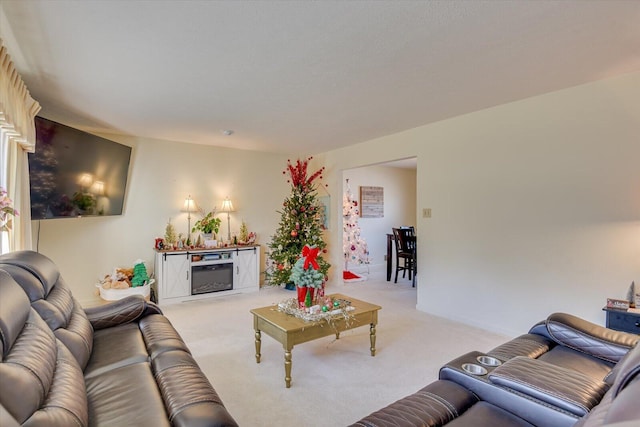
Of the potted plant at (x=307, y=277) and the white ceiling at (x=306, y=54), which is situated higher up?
the white ceiling at (x=306, y=54)

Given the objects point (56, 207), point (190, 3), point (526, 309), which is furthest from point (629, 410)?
point (56, 207)

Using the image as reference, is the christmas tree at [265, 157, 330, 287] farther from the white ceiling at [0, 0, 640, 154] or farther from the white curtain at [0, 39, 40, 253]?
the white curtain at [0, 39, 40, 253]

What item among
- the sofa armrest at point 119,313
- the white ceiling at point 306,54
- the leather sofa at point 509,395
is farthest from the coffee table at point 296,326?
the white ceiling at point 306,54

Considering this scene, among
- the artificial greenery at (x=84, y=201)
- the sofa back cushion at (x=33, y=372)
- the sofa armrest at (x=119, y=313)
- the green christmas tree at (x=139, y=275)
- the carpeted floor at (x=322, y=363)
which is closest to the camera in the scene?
the sofa back cushion at (x=33, y=372)

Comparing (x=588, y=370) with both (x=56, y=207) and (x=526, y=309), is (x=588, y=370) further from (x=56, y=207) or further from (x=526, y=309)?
(x=56, y=207)

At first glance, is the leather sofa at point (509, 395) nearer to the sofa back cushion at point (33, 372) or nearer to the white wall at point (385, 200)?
the sofa back cushion at point (33, 372)

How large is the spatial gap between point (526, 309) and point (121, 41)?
13.7ft

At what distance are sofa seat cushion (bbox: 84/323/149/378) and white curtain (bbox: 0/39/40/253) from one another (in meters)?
1.17

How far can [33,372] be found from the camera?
1120mm

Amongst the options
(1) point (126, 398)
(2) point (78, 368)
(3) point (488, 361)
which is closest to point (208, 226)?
(2) point (78, 368)

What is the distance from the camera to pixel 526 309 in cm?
332

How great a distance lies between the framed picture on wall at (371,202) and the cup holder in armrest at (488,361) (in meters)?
5.52

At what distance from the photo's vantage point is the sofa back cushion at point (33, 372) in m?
0.93

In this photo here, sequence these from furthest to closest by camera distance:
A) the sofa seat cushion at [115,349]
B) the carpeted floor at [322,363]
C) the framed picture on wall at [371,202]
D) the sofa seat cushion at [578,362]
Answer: the framed picture on wall at [371,202] < the carpeted floor at [322,363] < the sofa seat cushion at [115,349] < the sofa seat cushion at [578,362]
